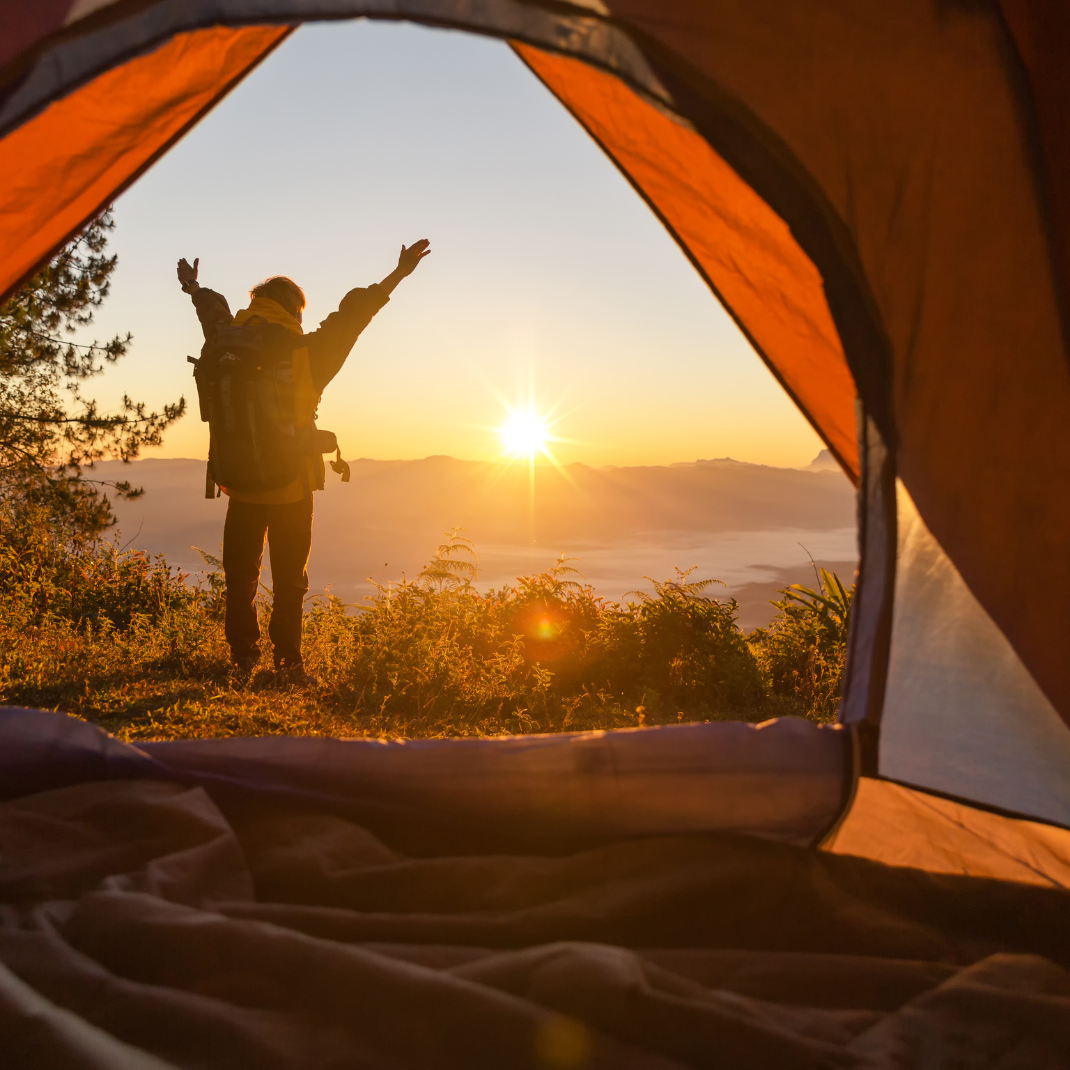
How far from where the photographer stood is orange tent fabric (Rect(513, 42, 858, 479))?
2.07 m

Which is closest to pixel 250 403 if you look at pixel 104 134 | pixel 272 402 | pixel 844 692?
pixel 272 402

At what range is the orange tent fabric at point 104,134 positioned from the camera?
2043 millimetres

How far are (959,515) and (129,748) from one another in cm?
206

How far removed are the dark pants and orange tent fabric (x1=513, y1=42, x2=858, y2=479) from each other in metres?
2.36

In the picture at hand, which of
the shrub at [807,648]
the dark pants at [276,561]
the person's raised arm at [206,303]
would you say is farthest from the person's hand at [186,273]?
the shrub at [807,648]

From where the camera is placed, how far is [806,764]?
5.59 ft

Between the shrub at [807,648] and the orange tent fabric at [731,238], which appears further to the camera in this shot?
the shrub at [807,648]

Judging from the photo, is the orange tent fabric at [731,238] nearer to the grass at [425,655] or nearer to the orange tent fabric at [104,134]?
the orange tent fabric at [104,134]

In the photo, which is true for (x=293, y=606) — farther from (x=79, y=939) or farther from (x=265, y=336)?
(x=79, y=939)

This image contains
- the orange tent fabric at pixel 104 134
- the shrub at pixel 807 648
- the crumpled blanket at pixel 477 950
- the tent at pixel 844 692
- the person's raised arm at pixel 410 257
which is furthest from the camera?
the shrub at pixel 807 648

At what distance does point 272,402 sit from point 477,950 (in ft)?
9.52

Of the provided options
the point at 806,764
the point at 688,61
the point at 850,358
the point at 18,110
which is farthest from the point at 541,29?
the point at 806,764

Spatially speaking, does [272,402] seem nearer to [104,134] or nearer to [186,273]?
[186,273]

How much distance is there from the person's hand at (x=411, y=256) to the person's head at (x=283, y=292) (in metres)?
0.77
